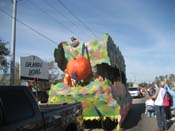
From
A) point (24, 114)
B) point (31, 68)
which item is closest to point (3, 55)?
point (31, 68)

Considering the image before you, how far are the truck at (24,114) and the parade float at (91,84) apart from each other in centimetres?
595

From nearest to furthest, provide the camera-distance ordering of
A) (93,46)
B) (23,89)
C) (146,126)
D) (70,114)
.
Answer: (23,89), (70,114), (146,126), (93,46)

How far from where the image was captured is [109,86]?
12.8 m

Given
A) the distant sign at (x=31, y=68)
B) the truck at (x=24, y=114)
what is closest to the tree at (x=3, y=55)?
the distant sign at (x=31, y=68)

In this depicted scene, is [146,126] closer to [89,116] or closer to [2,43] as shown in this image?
[89,116]

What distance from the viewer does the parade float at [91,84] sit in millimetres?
12586

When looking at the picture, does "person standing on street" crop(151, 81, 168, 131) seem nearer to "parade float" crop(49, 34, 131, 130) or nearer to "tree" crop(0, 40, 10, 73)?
"parade float" crop(49, 34, 131, 130)

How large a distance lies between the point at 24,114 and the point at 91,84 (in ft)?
26.6

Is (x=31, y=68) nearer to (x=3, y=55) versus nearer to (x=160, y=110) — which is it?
(x=160, y=110)

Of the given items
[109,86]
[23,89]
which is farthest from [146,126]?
[23,89]

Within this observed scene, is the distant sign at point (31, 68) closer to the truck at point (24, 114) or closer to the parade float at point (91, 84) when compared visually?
the parade float at point (91, 84)

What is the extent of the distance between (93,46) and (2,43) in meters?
20.6

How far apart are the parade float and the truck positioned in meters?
5.95

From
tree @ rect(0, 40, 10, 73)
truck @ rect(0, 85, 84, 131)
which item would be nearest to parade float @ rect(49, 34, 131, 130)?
truck @ rect(0, 85, 84, 131)
